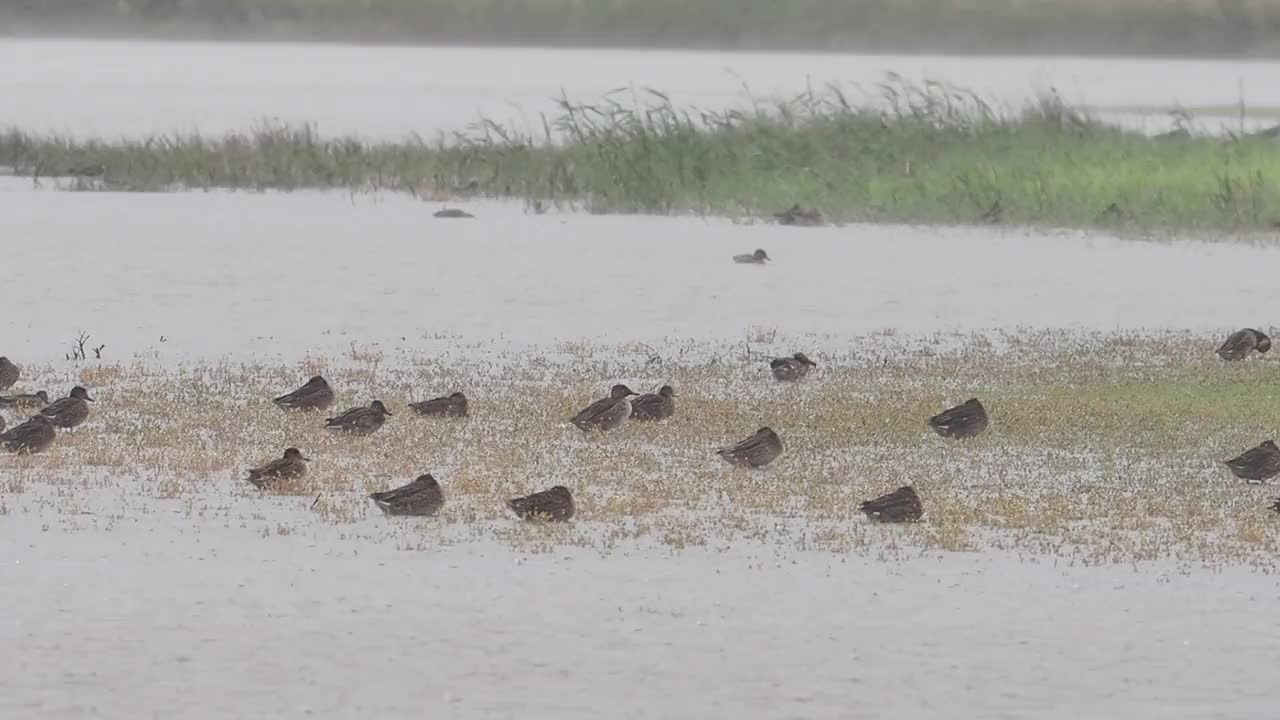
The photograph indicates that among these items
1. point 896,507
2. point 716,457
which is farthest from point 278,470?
point 896,507

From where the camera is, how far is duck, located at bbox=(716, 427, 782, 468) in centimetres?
1376

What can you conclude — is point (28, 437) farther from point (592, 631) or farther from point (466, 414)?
point (592, 631)

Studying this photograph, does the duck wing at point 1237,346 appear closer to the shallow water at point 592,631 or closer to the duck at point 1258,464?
the duck at point 1258,464

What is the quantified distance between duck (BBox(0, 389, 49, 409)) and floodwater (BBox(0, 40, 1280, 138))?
25.6 metres

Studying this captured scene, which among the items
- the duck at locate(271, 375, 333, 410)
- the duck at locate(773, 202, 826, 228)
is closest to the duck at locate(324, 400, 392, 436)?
the duck at locate(271, 375, 333, 410)

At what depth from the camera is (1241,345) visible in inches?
755

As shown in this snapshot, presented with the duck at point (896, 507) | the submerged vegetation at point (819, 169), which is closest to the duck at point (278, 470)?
the duck at point (896, 507)

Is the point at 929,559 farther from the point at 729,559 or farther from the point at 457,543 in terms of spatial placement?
the point at 457,543

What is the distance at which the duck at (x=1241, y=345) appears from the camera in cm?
1919

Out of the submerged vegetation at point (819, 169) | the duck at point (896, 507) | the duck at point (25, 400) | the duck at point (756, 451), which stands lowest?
the duck at point (896, 507)

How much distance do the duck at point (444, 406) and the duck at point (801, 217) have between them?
16891 mm

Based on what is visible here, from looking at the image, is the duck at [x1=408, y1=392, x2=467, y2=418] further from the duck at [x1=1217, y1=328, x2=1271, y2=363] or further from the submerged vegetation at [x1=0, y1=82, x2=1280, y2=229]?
the submerged vegetation at [x1=0, y1=82, x2=1280, y2=229]

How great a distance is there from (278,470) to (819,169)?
73.5 ft

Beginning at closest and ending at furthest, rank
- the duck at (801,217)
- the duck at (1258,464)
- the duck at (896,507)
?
the duck at (896,507) < the duck at (1258,464) < the duck at (801,217)
